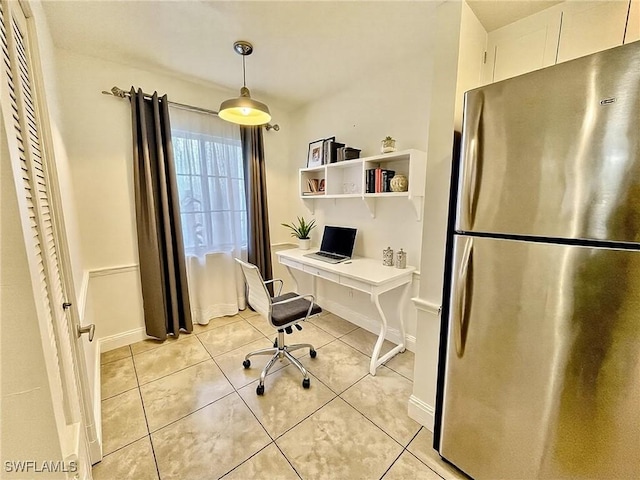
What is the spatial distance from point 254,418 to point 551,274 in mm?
1744

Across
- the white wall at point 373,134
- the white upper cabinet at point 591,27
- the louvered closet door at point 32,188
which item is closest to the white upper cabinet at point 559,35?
the white upper cabinet at point 591,27

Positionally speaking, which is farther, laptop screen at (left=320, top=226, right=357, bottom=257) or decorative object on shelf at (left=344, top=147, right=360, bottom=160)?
laptop screen at (left=320, top=226, right=357, bottom=257)

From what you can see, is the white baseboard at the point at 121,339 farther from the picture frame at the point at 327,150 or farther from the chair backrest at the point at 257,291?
the picture frame at the point at 327,150

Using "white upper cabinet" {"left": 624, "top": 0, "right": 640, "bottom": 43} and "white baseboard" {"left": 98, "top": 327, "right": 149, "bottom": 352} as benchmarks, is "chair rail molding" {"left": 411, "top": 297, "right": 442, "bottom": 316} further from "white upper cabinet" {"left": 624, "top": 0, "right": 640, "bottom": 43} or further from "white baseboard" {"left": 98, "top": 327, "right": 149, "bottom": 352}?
"white baseboard" {"left": 98, "top": 327, "right": 149, "bottom": 352}

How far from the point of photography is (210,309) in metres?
2.93

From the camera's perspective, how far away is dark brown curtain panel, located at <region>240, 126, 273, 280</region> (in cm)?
294

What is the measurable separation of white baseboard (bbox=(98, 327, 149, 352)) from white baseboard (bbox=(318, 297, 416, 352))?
1.89 m

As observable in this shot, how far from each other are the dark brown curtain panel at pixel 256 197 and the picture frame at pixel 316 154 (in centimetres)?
56

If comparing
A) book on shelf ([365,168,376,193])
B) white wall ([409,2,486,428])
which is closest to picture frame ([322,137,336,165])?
book on shelf ([365,168,376,193])

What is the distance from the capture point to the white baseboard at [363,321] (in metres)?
2.38

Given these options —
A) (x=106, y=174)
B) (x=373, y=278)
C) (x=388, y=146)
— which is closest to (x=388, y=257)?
(x=373, y=278)

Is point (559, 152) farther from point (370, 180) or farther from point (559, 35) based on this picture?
point (370, 180)

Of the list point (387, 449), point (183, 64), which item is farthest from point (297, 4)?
point (387, 449)

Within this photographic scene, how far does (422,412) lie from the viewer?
158 centimetres
